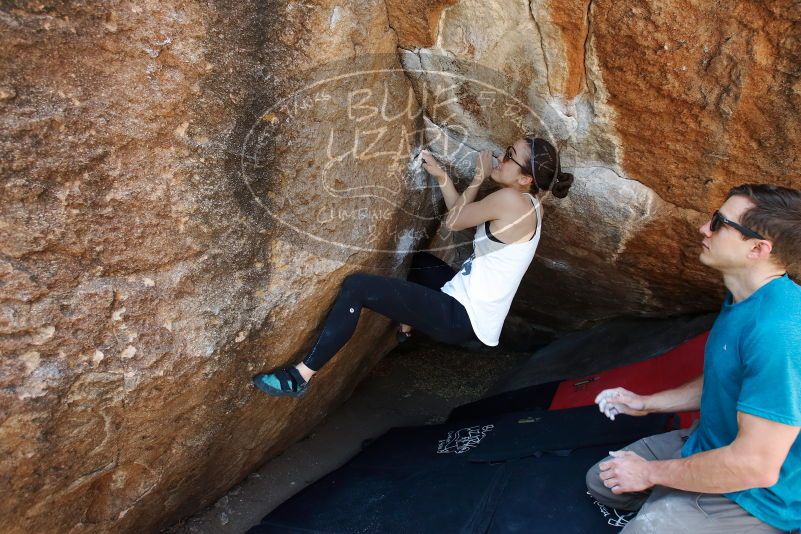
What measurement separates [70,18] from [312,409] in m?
2.06

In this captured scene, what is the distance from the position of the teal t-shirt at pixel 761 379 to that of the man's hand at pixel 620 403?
221 mm

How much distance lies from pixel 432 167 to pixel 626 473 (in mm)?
1373

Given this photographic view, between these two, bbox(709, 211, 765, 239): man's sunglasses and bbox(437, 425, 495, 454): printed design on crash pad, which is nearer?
bbox(709, 211, 765, 239): man's sunglasses

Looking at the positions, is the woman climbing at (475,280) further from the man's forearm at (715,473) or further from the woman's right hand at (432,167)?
the man's forearm at (715,473)

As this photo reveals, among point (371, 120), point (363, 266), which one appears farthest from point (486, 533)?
point (371, 120)

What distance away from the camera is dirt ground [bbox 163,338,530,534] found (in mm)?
3051

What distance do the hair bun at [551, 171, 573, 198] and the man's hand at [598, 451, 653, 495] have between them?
1.01 metres

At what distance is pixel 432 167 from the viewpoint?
9.12 ft

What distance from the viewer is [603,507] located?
2.33 meters

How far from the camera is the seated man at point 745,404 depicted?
1.67 metres

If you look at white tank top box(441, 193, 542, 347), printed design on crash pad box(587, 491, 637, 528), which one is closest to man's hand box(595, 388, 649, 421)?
printed design on crash pad box(587, 491, 637, 528)

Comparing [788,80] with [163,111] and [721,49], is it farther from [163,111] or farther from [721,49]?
[163,111]

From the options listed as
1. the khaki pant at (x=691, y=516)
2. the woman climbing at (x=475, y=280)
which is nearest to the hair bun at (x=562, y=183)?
the woman climbing at (x=475, y=280)

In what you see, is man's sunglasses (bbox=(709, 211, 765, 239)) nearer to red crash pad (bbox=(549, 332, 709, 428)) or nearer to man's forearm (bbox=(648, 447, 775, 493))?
man's forearm (bbox=(648, 447, 775, 493))
